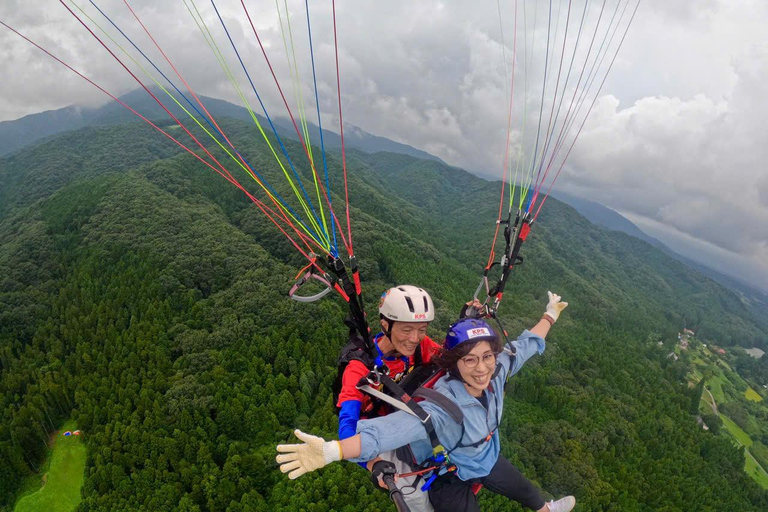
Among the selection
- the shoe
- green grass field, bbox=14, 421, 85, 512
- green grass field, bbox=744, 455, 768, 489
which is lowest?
green grass field, bbox=744, 455, 768, 489

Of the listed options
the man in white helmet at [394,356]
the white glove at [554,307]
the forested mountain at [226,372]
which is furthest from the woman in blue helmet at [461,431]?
the forested mountain at [226,372]

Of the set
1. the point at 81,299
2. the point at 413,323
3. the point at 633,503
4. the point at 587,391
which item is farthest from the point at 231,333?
the point at 587,391

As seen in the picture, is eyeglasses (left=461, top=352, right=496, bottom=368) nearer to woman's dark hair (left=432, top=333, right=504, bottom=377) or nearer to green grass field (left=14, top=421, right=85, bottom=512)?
woman's dark hair (left=432, top=333, right=504, bottom=377)

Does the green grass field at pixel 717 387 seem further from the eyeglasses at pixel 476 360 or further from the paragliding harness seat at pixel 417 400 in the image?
the eyeglasses at pixel 476 360

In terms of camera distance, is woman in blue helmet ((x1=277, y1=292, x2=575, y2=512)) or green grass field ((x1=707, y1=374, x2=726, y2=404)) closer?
woman in blue helmet ((x1=277, y1=292, x2=575, y2=512))

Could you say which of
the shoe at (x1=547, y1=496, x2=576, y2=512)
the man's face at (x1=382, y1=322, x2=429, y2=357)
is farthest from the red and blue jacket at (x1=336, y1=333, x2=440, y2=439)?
the shoe at (x1=547, y1=496, x2=576, y2=512)

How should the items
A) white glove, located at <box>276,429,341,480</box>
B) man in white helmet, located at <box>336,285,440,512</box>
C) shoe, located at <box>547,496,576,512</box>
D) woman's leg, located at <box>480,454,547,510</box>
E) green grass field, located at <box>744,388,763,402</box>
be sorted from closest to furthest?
white glove, located at <box>276,429,341,480</box> < man in white helmet, located at <box>336,285,440,512</box> < woman's leg, located at <box>480,454,547,510</box> < shoe, located at <box>547,496,576,512</box> < green grass field, located at <box>744,388,763,402</box>

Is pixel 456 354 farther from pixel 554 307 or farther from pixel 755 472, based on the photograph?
pixel 755 472
